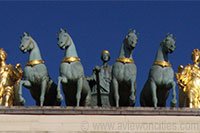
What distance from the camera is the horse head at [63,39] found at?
2733 centimetres

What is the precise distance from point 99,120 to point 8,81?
380 centimetres

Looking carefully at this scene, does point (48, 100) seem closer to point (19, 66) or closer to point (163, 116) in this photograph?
point (19, 66)

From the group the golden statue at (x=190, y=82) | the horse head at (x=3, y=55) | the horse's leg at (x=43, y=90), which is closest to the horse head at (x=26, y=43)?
the horse's leg at (x=43, y=90)

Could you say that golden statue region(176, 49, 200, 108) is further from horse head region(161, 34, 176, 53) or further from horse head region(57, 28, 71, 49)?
horse head region(57, 28, 71, 49)

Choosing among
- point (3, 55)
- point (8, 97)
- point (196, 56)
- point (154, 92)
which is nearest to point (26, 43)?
point (3, 55)

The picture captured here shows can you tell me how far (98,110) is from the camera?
2642cm

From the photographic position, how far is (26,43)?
2758 centimetres

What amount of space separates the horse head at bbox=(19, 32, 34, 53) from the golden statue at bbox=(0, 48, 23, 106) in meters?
1.51

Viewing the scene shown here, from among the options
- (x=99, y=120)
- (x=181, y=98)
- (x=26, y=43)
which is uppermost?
(x=26, y=43)

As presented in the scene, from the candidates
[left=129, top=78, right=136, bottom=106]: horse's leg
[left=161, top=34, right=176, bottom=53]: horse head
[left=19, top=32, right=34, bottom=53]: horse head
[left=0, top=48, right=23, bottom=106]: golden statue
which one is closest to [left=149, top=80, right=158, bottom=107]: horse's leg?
[left=129, top=78, right=136, bottom=106]: horse's leg

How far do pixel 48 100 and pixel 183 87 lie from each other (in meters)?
4.07

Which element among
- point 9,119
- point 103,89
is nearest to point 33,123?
point 9,119

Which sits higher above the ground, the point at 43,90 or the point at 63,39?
the point at 63,39

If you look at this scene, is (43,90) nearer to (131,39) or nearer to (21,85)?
(21,85)
